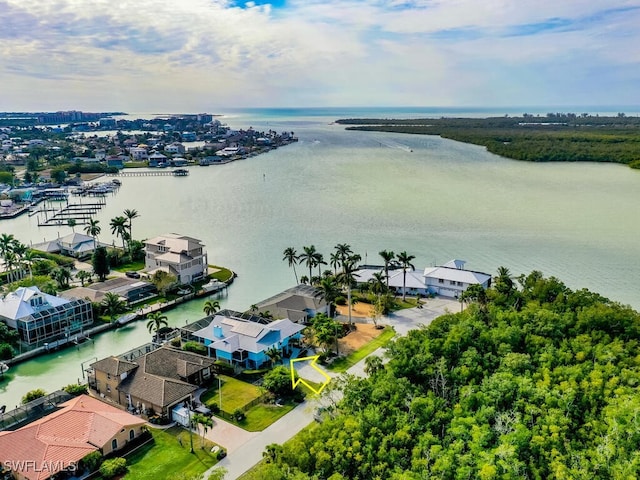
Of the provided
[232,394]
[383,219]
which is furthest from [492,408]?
[383,219]

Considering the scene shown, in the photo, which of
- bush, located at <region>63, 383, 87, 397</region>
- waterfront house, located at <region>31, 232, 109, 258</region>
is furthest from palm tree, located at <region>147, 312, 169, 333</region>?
waterfront house, located at <region>31, 232, 109, 258</region>

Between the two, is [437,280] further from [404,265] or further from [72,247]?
[72,247]

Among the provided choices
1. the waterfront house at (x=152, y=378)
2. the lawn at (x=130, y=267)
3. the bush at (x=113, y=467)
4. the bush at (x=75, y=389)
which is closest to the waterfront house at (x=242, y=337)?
the waterfront house at (x=152, y=378)

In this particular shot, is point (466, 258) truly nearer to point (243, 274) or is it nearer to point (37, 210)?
point (243, 274)

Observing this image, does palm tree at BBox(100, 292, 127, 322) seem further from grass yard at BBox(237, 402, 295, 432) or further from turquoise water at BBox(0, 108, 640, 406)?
grass yard at BBox(237, 402, 295, 432)

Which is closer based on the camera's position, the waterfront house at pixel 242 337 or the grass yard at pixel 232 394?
the grass yard at pixel 232 394

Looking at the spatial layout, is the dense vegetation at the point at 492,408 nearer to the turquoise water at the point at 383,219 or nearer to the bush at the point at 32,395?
the bush at the point at 32,395

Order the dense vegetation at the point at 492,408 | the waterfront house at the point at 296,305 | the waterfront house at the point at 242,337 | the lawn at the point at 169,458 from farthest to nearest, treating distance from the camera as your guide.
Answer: the waterfront house at the point at 296,305 → the waterfront house at the point at 242,337 → the lawn at the point at 169,458 → the dense vegetation at the point at 492,408
